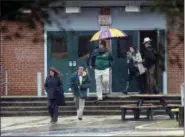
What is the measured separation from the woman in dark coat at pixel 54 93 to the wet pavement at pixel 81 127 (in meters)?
0.39

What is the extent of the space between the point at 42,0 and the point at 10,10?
0.65 ft

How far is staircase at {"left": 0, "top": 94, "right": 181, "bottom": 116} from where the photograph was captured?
1997 centimetres

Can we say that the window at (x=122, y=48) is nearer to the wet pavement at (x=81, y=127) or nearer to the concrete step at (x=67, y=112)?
the concrete step at (x=67, y=112)

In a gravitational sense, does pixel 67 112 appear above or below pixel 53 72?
below

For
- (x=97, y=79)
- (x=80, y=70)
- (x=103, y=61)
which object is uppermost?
(x=103, y=61)

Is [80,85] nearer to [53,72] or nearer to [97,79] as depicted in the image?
[53,72]

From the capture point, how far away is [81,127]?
16344 mm

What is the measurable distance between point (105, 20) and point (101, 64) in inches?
101

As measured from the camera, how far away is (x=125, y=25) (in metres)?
21.9

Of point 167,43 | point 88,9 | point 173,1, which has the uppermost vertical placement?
point 88,9

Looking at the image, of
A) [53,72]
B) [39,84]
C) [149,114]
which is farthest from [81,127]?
[39,84]

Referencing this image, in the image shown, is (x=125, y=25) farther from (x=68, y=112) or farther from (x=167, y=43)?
(x=167, y=43)

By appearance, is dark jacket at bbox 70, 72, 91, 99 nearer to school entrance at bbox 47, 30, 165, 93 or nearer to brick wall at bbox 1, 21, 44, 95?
school entrance at bbox 47, 30, 165, 93

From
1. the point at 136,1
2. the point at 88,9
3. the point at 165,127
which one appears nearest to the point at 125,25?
the point at 88,9
